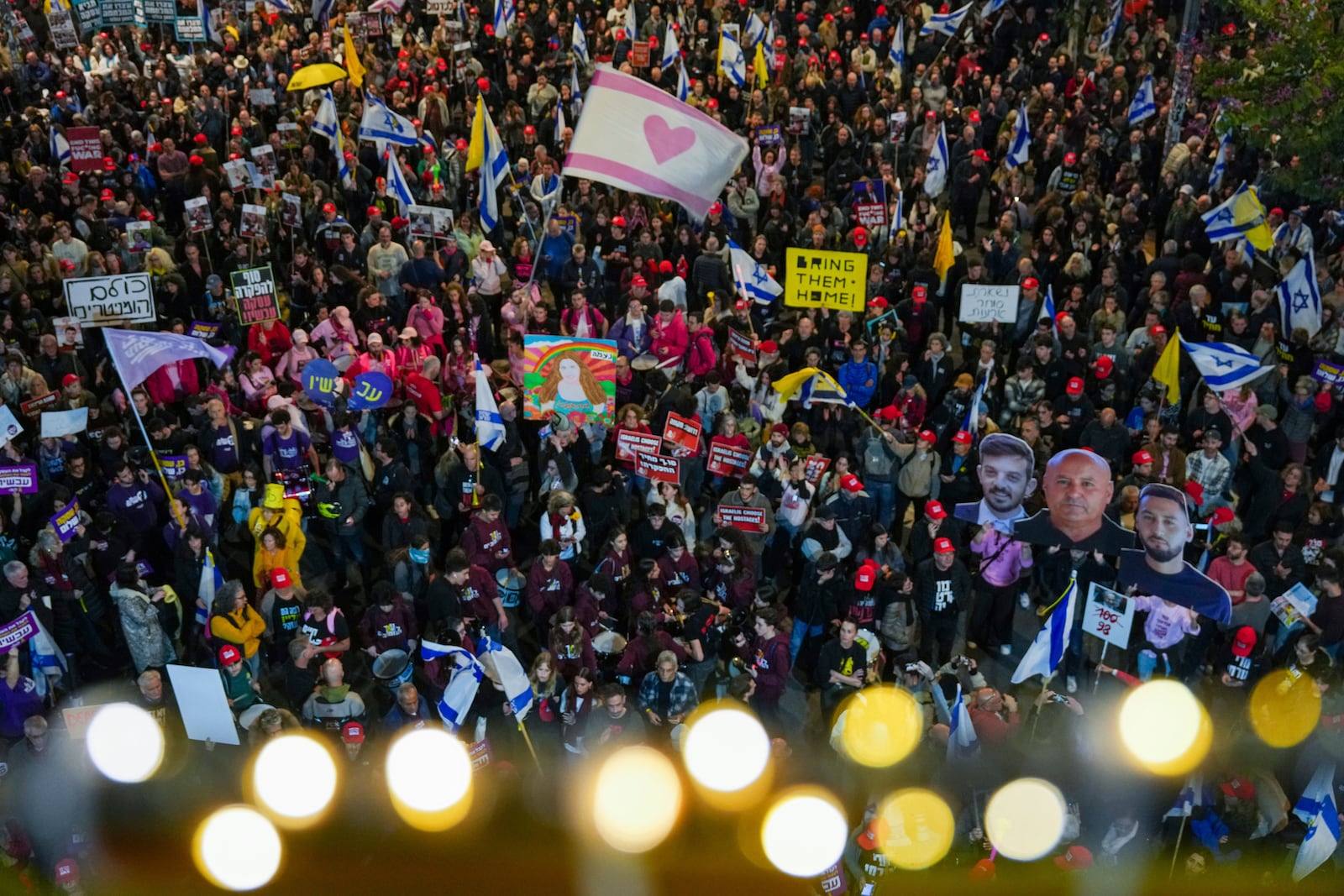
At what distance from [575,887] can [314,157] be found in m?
12.1

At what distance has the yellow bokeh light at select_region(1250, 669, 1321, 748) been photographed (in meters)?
8.57

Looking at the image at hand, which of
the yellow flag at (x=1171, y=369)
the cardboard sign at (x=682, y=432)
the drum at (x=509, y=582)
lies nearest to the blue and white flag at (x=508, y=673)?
the drum at (x=509, y=582)

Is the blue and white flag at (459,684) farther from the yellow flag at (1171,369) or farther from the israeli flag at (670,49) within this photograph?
the israeli flag at (670,49)

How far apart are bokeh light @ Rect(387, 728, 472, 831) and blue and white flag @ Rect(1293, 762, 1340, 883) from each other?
5408mm

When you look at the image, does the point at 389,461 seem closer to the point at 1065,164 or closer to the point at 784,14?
the point at 1065,164

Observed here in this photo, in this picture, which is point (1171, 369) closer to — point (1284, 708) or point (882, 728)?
point (1284, 708)

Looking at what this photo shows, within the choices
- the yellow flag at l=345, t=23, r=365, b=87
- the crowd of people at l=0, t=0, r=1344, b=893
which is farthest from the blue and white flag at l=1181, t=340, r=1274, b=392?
the yellow flag at l=345, t=23, r=365, b=87

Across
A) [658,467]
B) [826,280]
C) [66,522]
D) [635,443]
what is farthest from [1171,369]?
[66,522]

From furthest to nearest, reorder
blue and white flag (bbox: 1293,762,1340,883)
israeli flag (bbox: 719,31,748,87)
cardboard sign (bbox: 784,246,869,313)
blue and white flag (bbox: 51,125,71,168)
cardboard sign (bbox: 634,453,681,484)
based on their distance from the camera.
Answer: israeli flag (bbox: 719,31,748,87), blue and white flag (bbox: 51,125,71,168), cardboard sign (bbox: 784,246,869,313), cardboard sign (bbox: 634,453,681,484), blue and white flag (bbox: 1293,762,1340,883)

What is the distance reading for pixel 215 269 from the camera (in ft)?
51.2

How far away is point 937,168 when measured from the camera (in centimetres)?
1712

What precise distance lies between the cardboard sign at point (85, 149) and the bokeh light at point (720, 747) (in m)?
12.6

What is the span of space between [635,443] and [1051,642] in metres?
3.80

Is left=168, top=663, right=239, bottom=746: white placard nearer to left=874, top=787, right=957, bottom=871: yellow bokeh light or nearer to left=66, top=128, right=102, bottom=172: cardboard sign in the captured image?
left=874, top=787, right=957, bottom=871: yellow bokeh light
